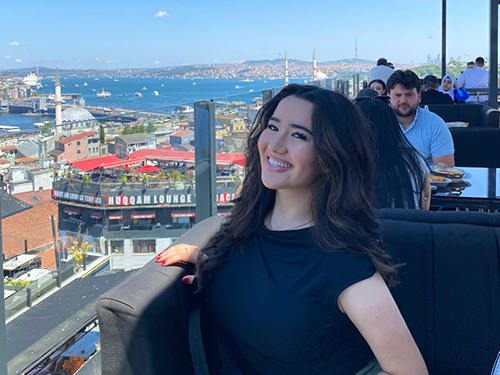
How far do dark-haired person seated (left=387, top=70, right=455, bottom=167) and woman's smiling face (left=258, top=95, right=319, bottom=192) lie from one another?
211cm

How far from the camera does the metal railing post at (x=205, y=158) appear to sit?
281cm

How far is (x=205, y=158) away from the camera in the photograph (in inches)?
112

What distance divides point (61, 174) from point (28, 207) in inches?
26.2

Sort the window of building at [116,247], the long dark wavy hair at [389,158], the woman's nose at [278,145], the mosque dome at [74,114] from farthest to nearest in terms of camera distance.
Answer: the mosque dome at [74,114] < the window of building at [116,247] < the long dark wavy hair at [389,158] < the woman's nose at [278,145]

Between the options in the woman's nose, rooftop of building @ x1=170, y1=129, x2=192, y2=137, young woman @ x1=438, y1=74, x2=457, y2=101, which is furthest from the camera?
young woman @ x1=438, y1=74, x2=457, y2=101

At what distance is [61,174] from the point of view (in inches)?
109

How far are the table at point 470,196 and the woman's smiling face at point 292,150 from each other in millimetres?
1651

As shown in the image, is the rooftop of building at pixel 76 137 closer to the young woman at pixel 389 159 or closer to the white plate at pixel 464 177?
the young woman at pixel 389 159

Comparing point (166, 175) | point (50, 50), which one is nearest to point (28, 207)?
point (166, 175)

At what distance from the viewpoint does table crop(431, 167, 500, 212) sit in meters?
2.49

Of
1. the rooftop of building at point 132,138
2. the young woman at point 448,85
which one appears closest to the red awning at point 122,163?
the rooftop of building at point 132,138

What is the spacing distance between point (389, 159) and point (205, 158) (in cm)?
121

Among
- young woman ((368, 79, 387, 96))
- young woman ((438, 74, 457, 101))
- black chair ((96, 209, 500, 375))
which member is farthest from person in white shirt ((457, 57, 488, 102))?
black chair ((96, 209, 500, 375))

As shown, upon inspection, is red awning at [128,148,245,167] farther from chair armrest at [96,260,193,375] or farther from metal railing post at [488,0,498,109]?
metal railing post at [488,0,498,109]
